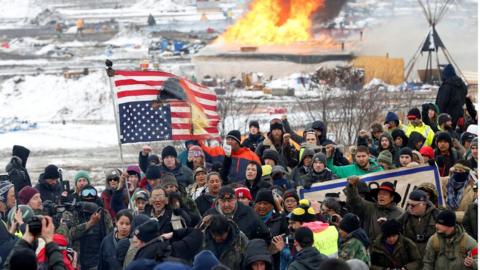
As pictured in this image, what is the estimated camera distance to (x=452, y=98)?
1856cm

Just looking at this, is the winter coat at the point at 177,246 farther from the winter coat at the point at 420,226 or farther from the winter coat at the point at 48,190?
the winter coat at the point at 48,190

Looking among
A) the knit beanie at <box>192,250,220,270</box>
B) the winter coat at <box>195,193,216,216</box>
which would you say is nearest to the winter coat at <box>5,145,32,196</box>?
the winter coat at <box>195,193,216,216</box>

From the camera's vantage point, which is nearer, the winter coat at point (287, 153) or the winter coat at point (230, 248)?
the winter coat at point (230, 248)

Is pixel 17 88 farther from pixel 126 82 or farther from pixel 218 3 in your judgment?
pixel 126 82

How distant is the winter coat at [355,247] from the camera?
31.1ft

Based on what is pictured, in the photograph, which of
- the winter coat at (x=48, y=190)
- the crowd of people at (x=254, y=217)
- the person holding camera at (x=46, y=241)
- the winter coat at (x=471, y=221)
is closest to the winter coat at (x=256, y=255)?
the crowd of people at (x=254, y=217)

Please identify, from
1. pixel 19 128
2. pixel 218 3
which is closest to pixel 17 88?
A: pixel 19 128

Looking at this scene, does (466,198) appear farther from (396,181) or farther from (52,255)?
(52,255)

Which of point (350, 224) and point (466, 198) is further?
point (466, 198)

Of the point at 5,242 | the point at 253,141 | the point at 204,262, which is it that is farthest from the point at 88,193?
the point at 253,141

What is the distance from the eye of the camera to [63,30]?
71.9 metres

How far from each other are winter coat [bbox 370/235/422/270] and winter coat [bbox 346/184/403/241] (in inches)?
31.4

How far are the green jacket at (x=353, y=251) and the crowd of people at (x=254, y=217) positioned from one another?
1 centimetres

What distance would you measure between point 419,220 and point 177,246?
2.48 meters
